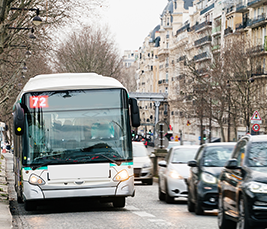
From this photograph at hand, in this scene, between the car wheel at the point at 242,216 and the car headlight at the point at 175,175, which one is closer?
the car wheel at the point at 242,216

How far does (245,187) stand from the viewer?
859cm

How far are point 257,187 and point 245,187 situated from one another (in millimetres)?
280

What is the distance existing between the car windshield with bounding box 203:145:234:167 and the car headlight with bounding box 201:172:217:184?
14.3 inches

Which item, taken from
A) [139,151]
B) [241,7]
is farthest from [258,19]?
[139,151]

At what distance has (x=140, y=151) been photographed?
26953 mm

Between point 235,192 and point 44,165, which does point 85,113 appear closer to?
point 44,165

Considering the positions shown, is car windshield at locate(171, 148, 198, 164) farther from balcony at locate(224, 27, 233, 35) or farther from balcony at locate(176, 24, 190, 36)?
balcony at locate(176, 24, 190, 36)

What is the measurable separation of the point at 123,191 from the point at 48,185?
1595 millimetres

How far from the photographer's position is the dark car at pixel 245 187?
825 cm

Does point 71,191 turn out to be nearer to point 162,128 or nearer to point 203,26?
point 162,128

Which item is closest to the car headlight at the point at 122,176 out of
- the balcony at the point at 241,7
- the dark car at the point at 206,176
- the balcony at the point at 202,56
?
the dark car at the point at 206,176

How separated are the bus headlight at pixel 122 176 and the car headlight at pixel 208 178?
5.85 ft

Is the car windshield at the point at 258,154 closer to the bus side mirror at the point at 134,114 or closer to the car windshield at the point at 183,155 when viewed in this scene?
the bus side mirror at the point at 134,114

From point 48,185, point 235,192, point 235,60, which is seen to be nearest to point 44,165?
point 48,185
